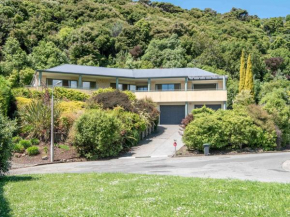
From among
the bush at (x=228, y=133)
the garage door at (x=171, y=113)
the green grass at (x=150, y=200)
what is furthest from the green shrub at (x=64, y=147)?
the garage door at (x=171, y=113)

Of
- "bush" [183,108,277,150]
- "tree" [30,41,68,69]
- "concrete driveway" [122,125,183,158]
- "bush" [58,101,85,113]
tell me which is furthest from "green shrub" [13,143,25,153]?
"tree" [30,41,68,69]

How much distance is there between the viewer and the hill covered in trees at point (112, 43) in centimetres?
5237

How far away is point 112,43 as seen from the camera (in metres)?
62.4

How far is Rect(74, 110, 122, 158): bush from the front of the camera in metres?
22.5

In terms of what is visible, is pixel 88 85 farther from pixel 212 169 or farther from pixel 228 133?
pixel 212 169

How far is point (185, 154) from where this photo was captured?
23516 millimetres

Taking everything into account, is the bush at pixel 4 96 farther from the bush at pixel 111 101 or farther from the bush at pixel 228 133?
the bush at pixel 228 133

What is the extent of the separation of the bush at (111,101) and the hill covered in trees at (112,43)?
19.2 m

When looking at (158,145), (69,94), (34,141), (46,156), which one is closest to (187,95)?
(158,145)

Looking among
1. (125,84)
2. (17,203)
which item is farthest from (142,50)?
(17,203)

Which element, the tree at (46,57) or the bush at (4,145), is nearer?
the bush at (4,145)

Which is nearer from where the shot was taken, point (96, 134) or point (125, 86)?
point (96, 134)

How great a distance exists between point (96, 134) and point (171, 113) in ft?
61.8

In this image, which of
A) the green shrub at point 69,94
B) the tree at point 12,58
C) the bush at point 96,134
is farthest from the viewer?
the tree at point 12,58
